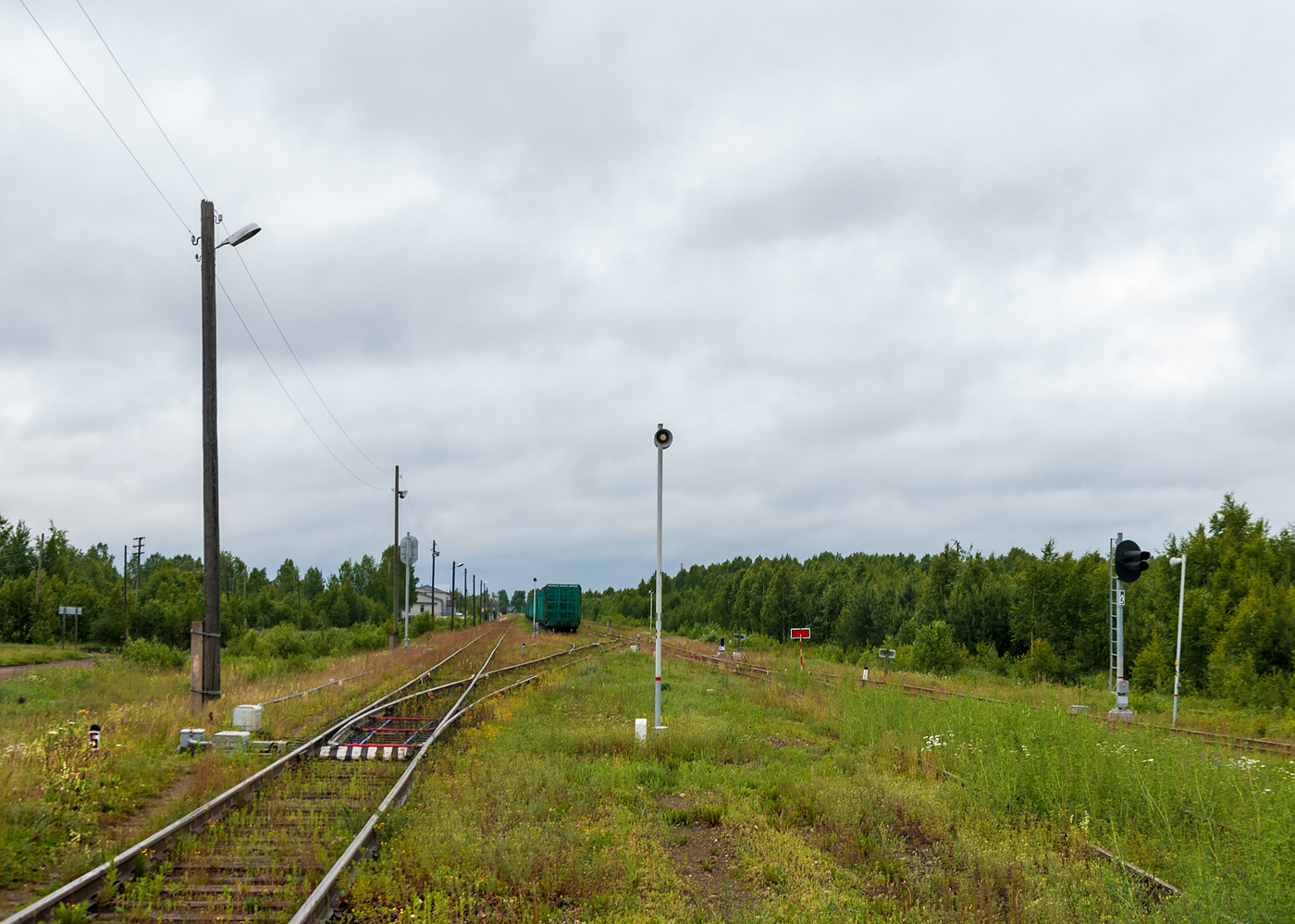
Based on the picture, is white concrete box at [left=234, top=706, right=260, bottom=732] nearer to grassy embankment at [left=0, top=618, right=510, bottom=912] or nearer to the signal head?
grassy embankment at [left=0, top=618, right=510, bottom=912]

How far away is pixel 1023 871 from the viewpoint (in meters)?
8.08

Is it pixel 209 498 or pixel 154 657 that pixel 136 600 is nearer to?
pixel 154 657

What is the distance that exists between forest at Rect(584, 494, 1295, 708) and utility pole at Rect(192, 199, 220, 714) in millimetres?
32887

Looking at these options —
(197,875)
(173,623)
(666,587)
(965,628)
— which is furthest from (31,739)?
(666,587)

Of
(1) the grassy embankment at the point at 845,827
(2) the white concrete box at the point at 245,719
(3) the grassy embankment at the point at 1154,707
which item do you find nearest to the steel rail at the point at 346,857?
(1) the grassy embankment at the point at 845,827

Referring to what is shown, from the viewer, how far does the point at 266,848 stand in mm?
8484

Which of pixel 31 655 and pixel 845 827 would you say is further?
pixel 31 655

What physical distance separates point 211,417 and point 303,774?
27.1 feet

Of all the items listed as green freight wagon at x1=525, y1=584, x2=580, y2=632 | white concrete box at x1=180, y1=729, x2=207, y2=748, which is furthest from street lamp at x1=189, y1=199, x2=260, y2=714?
green freight wagon at x1=525, y1=584, x2=580, y2=632

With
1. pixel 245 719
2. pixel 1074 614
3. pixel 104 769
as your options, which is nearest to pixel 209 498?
pixel 245 719

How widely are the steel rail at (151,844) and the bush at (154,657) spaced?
24805 millimetres

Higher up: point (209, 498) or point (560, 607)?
point (209, 498)

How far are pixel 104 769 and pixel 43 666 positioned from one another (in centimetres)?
3899

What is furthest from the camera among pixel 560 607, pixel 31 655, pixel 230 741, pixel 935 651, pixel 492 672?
pixel 560 607
